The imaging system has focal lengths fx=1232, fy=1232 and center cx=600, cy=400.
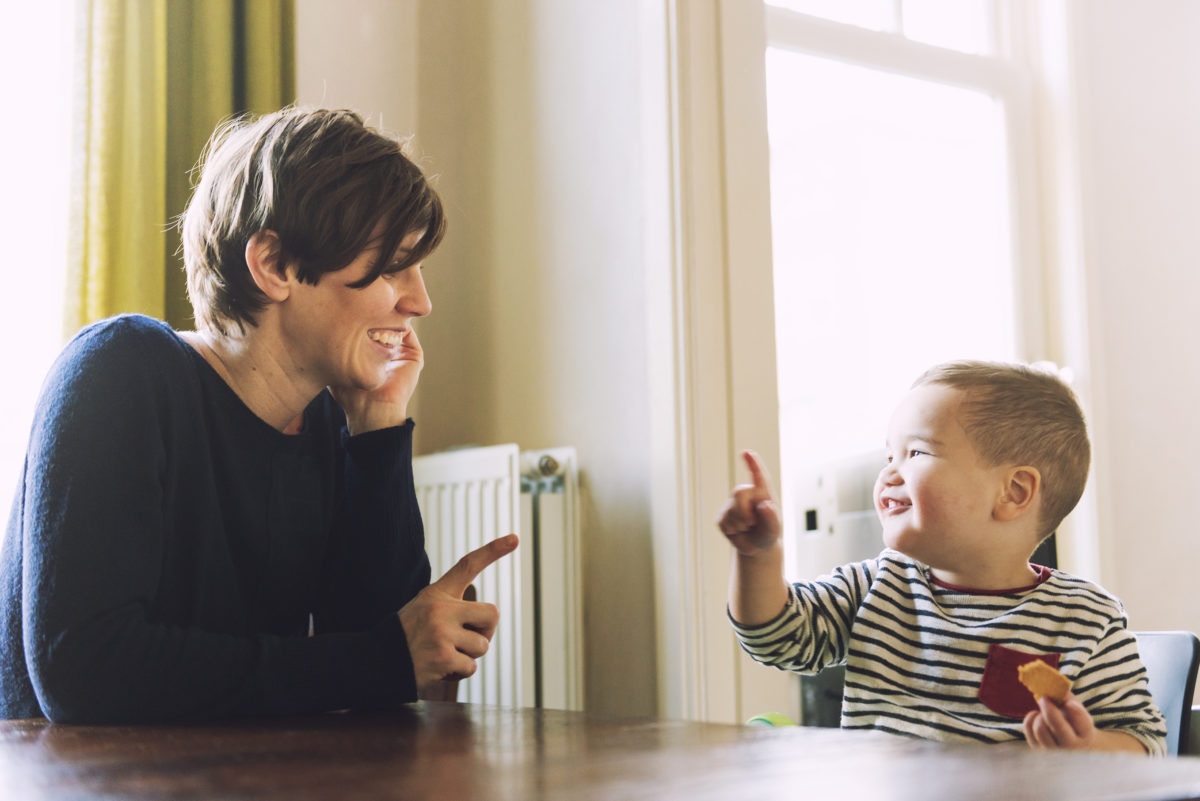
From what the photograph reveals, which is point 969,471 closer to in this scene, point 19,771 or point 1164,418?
point 19,771

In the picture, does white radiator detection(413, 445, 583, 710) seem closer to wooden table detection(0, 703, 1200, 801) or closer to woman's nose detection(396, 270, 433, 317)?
woman's nose detection(396, 270, 433, 317)

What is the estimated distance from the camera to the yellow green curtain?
7.75 feet

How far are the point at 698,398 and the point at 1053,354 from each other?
1.51m

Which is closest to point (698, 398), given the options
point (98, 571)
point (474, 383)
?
point (474, 383)

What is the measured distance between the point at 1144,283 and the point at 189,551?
3027 mm

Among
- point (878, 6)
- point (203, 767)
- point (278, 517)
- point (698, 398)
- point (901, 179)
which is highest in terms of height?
point (878, 6)

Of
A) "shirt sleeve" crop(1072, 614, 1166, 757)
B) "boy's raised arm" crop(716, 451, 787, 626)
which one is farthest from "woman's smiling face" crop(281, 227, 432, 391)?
"shirt sleeve" crop(1072, 614, 1166, 757)

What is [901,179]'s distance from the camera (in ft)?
10.6

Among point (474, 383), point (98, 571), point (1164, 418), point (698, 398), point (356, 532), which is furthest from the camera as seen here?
point (1164, 418)

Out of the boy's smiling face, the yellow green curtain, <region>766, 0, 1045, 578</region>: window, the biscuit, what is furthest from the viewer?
<region>766, 0, 1045, 578</region>: window

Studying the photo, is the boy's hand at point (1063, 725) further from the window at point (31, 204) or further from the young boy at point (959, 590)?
the window at point (31, 204)

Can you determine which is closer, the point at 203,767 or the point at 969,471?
the point at 203,767

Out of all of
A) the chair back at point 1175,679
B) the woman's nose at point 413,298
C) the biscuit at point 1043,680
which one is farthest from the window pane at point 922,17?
the biscuit at point 1043,680

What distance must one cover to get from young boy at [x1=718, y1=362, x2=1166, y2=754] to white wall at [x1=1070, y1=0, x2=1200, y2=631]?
2160mm
